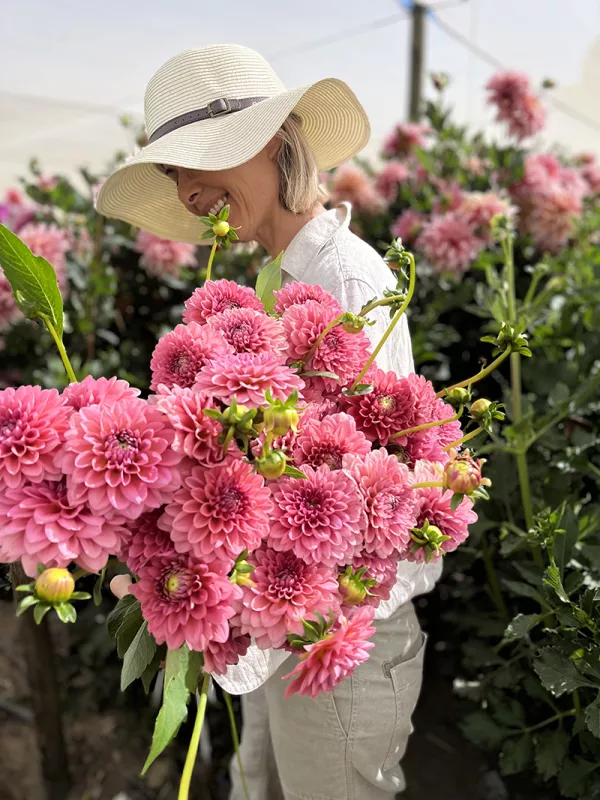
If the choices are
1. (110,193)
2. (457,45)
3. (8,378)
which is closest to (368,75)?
(457,45)

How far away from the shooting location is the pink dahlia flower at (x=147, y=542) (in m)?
0.50

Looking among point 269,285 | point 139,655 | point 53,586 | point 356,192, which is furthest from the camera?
point 356,192

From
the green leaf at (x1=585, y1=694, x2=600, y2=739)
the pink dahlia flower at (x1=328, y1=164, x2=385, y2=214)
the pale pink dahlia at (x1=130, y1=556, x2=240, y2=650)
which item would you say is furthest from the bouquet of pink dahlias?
the pink dahlia flower at (x1=328, y1=164, x2=385, y2=214)

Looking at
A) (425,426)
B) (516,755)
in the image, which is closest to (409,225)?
(516,755)

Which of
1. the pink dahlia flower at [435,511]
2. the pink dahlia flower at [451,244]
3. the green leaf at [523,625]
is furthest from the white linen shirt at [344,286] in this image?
the pink dahlia flower at [451,244]

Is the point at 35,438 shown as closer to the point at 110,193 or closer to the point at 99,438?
the point at 99,438

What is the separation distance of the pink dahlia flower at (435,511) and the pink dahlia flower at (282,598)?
0.10m

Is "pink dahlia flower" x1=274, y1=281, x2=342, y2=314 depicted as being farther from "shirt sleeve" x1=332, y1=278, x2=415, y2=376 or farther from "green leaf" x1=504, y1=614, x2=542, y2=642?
"green leaf" x1=504, y1=614, x2=542, y2=642

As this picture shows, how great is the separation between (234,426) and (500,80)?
81.5 inches

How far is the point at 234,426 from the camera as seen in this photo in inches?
18.7

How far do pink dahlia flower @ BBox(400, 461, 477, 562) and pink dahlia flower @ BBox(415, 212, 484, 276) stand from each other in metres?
1.22

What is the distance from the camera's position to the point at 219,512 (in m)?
0.48

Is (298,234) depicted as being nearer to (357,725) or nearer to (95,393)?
(95,393)

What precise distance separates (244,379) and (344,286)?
0.37 meters
